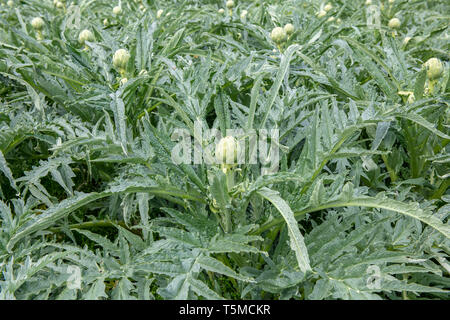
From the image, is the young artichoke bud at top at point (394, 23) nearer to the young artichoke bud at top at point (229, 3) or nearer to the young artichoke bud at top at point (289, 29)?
the young artichoke bud at top at point (289, 29)

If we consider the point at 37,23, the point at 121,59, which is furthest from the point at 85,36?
the point at 121,59

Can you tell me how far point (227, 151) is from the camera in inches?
35.8

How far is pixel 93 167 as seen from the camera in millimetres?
1367

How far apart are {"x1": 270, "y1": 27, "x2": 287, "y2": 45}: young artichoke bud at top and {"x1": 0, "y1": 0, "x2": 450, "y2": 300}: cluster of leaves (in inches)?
2.4

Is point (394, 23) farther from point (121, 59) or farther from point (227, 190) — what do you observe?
point (227, 190)

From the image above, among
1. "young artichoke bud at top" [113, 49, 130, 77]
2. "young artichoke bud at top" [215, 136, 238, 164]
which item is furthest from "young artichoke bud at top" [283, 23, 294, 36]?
"young artichoke bud at top" [215, 136, 238, 164]

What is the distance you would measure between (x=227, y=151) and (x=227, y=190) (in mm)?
83

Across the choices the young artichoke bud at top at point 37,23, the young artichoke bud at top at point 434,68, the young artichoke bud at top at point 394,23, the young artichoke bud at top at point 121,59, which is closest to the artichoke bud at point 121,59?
the young artichoke bud at top at point 121,59

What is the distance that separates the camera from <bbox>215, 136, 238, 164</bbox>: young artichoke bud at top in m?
0.91

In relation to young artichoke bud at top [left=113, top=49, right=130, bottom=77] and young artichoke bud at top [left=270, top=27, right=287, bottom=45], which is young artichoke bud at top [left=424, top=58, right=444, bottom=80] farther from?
young artichoke bud at top [left=113, top=49, right=130, bottom=77]

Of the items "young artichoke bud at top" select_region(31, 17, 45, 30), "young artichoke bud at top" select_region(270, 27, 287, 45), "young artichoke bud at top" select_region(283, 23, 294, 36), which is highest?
"young artichoke bud at top" select_region(31, 17, 45, 30)

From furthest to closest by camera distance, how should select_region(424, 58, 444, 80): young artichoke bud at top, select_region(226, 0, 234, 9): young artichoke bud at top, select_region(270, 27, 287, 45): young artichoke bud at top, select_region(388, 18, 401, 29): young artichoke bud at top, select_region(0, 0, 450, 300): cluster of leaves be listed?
select_region(226, 0, 234, 9): young artichoke bud at top → select_region(388, 18, 401, 29): young artichoke bud at top → select_region(270, 27, 287, 45): young artichoke bud at top → select_region(424, 58, 444, 80): young artichoke bud at top → select_region(0, 0, 450, 300): cluster of leaves
